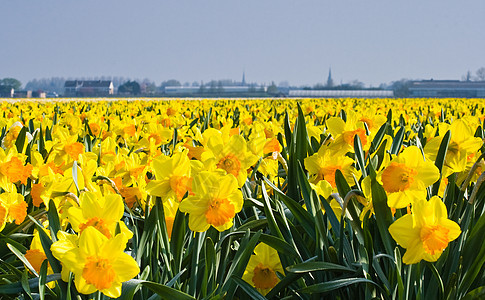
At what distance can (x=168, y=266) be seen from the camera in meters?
1.33

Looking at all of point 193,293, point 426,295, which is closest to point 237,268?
point 193,293

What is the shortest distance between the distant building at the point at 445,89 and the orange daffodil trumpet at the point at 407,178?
256 feet

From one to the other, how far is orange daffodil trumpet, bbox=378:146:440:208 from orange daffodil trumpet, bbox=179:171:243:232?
381 mm

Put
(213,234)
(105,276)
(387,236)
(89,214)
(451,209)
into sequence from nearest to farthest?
1. (105,276)
2. (89,214)
3. (387,236)
4. (213,234)
5. (451,209)

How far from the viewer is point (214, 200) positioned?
1.17 meters

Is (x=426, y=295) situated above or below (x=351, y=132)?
below

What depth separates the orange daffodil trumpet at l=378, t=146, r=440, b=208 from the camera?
4.11 feet

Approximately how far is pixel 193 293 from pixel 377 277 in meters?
0.49

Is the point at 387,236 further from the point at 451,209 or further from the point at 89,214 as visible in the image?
the point at 89,214

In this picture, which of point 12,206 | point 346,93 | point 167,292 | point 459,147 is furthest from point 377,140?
point 346,93

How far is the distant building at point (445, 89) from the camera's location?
76625 mm

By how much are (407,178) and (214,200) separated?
48 centimetres

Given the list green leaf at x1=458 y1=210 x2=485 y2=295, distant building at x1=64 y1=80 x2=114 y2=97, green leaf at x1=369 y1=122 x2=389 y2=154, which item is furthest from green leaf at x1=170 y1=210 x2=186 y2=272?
distant building at x1=64 y1=80 x2=114 y2=97

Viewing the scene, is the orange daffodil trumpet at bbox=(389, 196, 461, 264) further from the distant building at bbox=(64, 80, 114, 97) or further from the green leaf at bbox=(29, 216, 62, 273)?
the distant building at bbox=(64, 80, 114, 97)
